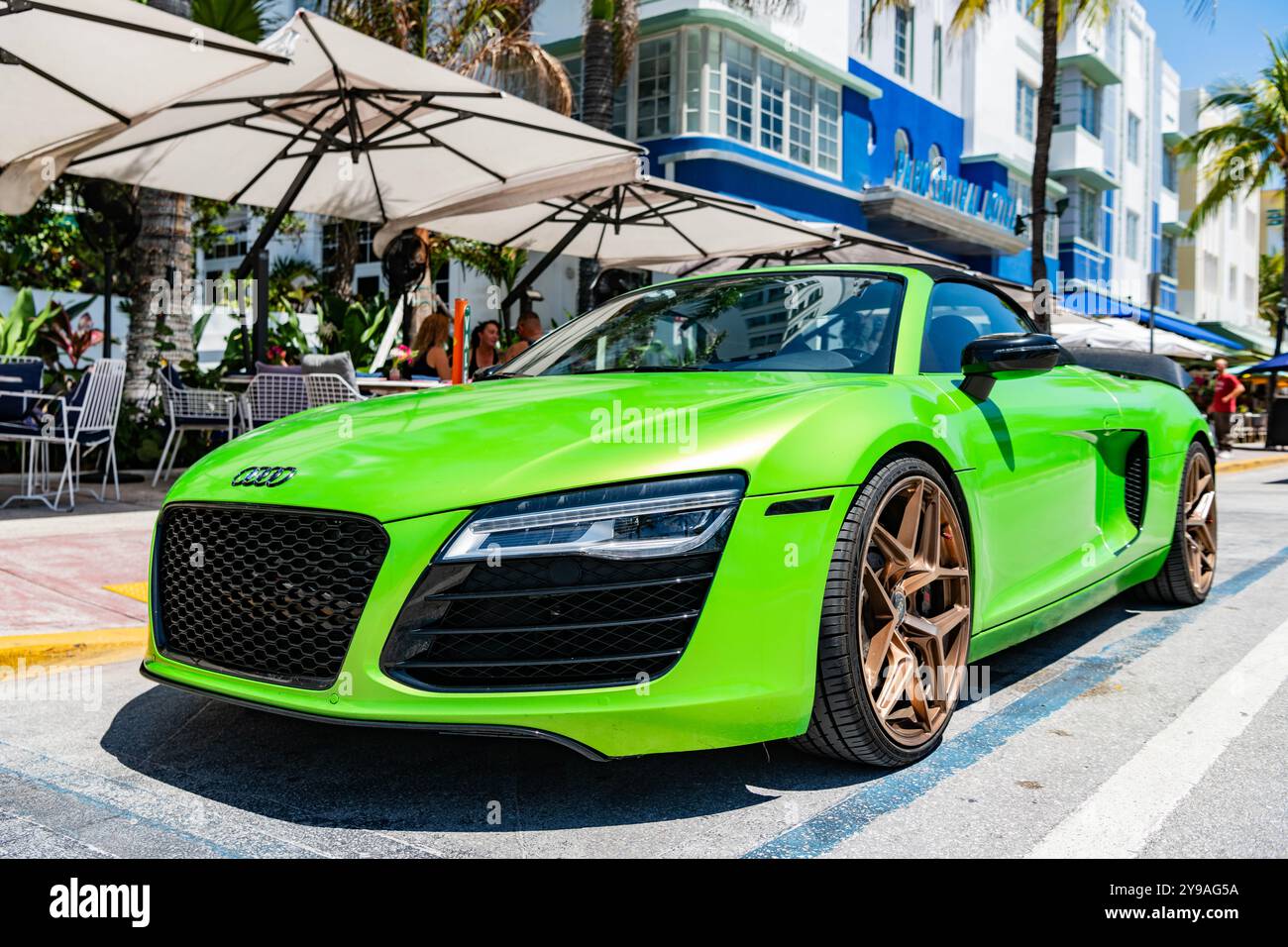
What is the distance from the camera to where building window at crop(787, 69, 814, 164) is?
69.5 ft

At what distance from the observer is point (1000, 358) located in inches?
141

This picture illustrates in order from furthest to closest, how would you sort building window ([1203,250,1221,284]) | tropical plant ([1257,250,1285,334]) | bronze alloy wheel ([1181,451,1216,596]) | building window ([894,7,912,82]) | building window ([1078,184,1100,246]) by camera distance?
tropical plant ([1257,250,1285,334]), building window ([1203,250,1221,284]), building window ([1078,184,1100,246]), building window ([894,7,912,82]), bronze alloy wheel ([1181,451,1216,596])

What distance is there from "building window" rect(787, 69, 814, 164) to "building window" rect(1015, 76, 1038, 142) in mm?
11127

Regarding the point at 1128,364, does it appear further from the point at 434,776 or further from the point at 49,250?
the point at 49,250

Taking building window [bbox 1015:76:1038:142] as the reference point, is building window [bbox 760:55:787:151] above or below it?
below

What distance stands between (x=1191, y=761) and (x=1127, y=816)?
22.7 inches

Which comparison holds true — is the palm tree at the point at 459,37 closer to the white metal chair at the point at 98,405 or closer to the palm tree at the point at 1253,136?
the white metal chair at the point at 98,405

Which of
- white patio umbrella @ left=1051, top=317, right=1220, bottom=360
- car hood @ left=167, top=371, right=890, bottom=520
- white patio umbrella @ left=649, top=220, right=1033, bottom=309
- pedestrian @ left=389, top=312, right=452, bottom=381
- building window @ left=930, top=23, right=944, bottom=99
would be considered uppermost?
building window @ left=930, top=23, right=944, bottom=99

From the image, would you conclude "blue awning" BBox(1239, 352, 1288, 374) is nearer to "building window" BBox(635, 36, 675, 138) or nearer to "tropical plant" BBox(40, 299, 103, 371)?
"building window" BBox(635, 36, 675, 138)

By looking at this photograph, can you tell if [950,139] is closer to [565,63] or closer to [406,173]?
[565,63]

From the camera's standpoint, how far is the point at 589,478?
101 inches

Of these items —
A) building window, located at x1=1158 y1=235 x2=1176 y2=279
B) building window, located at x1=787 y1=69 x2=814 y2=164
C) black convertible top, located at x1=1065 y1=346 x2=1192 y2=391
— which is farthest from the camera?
building window, located at x1=1158 y1=235 x2=1176 y2=279

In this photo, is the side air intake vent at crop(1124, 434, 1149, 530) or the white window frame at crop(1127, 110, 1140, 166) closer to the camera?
the side air intake vent at crop(1124, 434, 1149, 530)

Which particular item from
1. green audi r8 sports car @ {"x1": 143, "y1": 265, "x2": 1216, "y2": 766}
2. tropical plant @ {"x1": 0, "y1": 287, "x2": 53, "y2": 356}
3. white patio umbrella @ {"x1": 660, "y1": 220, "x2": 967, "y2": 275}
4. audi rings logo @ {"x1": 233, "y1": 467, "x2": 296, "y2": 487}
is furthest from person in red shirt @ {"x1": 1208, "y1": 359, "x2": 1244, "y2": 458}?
audi rings logo @ {"x1": 233, "y1": 467, "x2": 296, "y2": 487}
